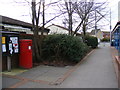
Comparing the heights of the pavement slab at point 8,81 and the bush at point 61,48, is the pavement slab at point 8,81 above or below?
below

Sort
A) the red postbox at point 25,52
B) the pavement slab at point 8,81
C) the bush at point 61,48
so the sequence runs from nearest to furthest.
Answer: the pavement slab at point 8,81 < the red postbox at point 25,52 < the bush at point 61,48

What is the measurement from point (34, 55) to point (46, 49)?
882 millimetres

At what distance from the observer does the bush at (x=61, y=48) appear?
9.04m

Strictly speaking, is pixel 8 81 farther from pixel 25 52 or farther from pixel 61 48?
pixel 61 48

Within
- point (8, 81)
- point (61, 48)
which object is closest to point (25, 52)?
point (8, 81)

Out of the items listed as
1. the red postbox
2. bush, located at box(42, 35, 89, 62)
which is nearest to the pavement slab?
the red postbox

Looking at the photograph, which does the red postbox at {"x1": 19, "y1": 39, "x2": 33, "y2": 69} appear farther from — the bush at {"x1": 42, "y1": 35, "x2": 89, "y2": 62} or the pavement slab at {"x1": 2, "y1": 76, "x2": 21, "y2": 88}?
the bush at {"x1": 42, "y1": 35, "x2": 89, "y2": 62}

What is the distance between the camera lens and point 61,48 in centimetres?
918

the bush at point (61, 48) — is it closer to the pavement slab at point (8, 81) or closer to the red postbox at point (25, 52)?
the red postbox at point (25, 52)

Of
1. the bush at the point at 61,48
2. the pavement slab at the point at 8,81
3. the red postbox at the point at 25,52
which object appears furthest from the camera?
the bush at the point at 61,48

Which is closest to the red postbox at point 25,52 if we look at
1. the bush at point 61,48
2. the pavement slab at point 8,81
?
the pavement slab at point 8,81

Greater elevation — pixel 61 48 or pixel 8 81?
pixel 61 48

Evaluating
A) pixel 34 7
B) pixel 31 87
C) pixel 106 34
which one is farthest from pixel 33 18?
pixel 106 34

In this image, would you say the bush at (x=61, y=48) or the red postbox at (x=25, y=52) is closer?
the red postbox at (x=25, y=52)
